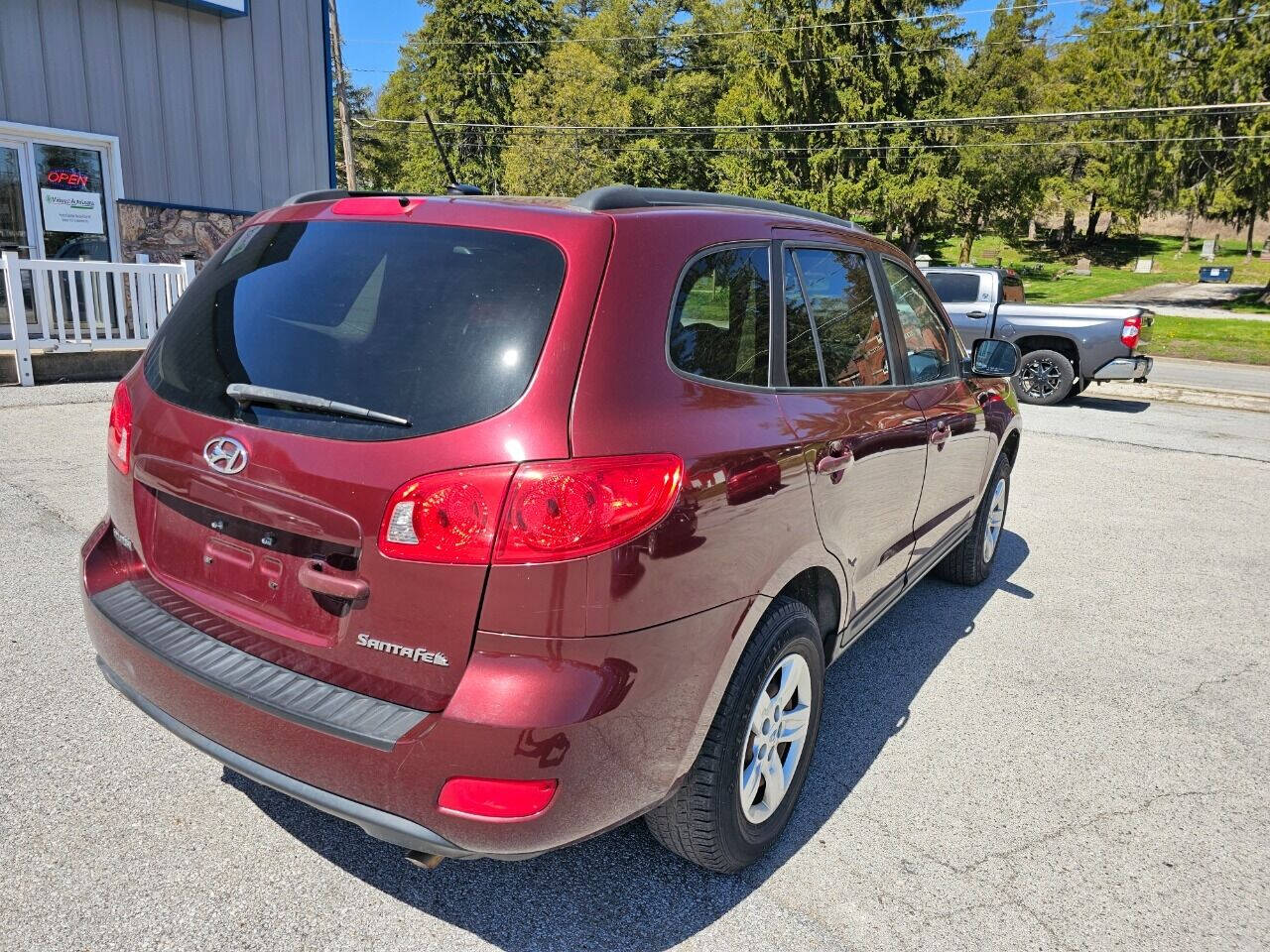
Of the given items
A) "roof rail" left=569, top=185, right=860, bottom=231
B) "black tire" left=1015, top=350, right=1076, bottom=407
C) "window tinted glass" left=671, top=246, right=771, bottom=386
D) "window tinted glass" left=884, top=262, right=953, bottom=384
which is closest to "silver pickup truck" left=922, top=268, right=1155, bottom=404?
"black tire" left=1015, top=350, right=1076, bottom=407

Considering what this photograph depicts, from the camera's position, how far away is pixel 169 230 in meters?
11.5

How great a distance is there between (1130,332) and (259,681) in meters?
13.0

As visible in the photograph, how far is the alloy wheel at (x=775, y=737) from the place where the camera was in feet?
7.91

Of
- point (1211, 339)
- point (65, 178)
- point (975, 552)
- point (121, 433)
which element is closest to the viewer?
point (121, 433)

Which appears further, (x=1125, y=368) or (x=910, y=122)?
(x=910, y=122)

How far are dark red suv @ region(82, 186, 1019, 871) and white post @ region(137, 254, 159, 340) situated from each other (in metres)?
8.36

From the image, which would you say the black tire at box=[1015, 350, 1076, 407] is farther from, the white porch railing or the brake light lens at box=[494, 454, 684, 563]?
the brake light lens at box=[494, 454, 684, 563]

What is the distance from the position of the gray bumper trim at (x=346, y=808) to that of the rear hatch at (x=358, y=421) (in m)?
0.25

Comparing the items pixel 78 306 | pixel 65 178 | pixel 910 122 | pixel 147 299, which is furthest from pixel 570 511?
pixel 910 122

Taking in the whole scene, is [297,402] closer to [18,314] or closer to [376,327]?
[376,327]

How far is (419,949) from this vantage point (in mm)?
2139

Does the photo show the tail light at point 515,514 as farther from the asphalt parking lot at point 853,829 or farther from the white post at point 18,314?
the white post at point 18,314

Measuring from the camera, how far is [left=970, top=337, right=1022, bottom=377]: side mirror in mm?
4164

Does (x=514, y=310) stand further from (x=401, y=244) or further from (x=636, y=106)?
(x=636, y=106)
